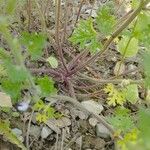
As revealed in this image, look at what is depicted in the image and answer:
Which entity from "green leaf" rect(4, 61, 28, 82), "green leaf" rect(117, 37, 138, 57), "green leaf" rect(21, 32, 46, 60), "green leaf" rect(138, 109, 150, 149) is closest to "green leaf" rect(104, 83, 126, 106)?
"green leaf" rect(117, 37, 138, 57)

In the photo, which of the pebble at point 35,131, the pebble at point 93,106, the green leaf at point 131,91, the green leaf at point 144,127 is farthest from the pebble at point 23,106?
the green leaf at point 144,127

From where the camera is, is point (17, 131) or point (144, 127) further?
point (17, 131)

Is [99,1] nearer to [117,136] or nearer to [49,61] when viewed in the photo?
[49,61]

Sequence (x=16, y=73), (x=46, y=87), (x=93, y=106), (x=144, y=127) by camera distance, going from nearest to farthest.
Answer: (x=144, y=127), (x=16, y=73), (x=46, y=87), (x=93, y=106)

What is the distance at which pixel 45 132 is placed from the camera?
→ 1248 mm

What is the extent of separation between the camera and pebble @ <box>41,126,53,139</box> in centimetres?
124

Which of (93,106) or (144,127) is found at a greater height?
(93,106)

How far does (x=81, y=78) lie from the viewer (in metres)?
1.39

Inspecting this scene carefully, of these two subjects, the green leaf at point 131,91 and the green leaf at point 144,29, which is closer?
the green leaf at point 144,29

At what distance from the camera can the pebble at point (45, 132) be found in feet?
4.08

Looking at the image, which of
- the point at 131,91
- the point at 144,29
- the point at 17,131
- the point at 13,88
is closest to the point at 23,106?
the point at 17,131

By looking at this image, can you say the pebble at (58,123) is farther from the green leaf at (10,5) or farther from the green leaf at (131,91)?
the green leaf at (10,5)

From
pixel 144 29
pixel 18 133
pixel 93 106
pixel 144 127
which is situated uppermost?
Answer: pixel 144 29

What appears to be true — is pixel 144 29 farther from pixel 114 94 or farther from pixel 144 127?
pixel 144 127
